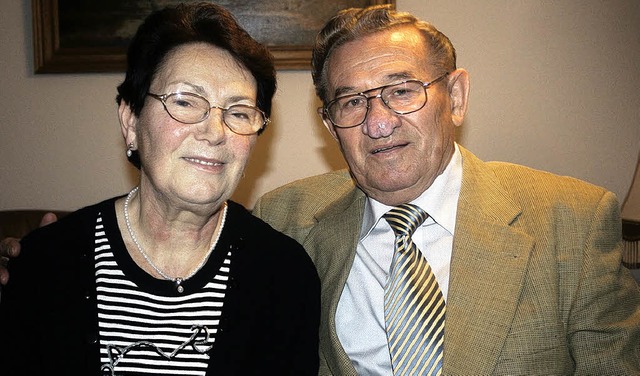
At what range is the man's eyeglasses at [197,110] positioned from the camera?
1.74m

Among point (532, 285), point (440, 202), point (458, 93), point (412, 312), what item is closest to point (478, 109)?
point (458, 93)

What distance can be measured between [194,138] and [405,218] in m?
0.73

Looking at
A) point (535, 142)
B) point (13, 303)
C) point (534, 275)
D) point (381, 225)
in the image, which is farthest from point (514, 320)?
point (535, 142)

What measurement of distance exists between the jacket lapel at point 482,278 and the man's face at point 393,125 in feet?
0.60

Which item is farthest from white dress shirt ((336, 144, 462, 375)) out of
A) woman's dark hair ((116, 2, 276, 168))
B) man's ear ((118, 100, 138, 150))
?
man's ear ((118, 100, 138, 150))

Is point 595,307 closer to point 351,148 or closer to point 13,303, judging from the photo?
point 351,148

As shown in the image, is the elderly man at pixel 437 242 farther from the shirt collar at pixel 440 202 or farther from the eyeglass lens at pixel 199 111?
the eyeglass lens at pixel 199 111

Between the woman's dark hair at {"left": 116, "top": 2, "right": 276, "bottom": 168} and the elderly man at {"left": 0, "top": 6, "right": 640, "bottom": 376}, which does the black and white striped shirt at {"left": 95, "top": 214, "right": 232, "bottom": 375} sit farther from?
the woman's dark hair at {"left": 116, "top": 2, "right": 276, "bottom": 168}

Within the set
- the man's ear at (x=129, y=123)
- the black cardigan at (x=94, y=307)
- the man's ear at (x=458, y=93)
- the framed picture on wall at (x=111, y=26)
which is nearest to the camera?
the black cardigan at (x=94, y=307)

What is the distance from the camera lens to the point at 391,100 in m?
2.02

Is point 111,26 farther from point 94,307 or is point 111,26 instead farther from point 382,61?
point 94,307

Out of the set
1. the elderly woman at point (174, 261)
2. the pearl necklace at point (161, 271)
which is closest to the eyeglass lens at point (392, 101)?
the elderly woman at point (174, 261)

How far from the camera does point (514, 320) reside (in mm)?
1796

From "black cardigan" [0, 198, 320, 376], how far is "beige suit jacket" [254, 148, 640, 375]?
5.5 inches
